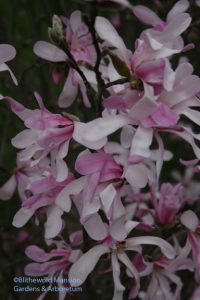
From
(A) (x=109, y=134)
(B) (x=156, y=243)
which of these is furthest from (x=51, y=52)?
(B) (x=156, y=243)

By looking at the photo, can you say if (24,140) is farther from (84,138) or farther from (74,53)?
(74,53)

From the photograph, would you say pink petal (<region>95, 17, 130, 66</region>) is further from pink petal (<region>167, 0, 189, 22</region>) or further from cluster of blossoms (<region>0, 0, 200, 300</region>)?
pink petal (<region>167, 0, 189, 22</region>)

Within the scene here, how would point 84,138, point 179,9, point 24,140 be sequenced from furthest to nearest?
point 179,9 → point 24,140 → point 84,138

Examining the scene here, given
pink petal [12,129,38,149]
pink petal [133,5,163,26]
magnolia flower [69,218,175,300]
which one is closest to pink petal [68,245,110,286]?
magnolia flower [69,218,175,300]

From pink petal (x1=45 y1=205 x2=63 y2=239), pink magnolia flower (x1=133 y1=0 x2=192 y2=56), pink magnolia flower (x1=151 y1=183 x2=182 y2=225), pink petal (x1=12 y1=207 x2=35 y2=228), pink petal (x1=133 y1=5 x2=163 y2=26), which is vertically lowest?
pink magnolia flower (x1=151 y1=183 x2=182 y2=225)

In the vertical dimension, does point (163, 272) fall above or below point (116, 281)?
below

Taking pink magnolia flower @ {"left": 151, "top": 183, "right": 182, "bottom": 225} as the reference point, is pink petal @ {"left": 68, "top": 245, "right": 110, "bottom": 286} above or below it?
above

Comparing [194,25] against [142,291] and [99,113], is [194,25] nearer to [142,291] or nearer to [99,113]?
[99,113]

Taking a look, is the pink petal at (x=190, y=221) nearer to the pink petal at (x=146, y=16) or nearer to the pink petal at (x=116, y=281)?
the pink petal at (x=116, y=281)
